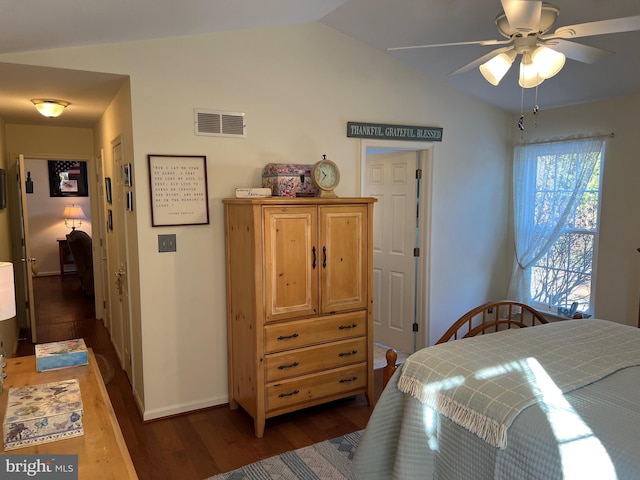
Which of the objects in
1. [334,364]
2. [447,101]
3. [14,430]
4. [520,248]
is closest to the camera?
[14,430]

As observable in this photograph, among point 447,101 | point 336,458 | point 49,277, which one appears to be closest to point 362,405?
point 336,458

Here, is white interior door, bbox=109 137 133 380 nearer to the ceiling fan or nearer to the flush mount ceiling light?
the flush mount ceiling light

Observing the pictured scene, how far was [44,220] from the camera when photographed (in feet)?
29.8

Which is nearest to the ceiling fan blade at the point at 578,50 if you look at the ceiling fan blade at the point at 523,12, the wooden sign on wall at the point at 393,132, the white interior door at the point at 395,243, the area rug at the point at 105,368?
the ceiling fan blade at the point at 523,12

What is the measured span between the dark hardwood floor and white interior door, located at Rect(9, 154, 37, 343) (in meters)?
1.60

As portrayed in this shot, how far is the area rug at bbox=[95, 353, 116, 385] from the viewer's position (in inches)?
159

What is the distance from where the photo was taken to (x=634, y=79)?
3531 millimetres

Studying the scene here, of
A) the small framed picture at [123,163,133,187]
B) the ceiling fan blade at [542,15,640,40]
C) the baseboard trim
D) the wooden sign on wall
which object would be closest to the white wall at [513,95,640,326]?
the wooden sign on wall

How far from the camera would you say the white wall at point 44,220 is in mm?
8953

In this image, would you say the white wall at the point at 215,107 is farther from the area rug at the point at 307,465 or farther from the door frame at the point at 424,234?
the area rug at the point at 307,465

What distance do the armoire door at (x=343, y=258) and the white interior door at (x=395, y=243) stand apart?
122cm

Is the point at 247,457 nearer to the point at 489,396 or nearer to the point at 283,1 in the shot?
the point at 489,396

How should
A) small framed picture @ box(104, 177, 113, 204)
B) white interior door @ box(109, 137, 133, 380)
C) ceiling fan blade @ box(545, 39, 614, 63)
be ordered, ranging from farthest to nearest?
small framed picture @ box(104, 177, 113, 204)
white interior door @ box(109, 137, 133, 380)
ceiling fan blade @ box(545, 39, 614, 63)

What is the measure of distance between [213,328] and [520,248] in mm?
3049
